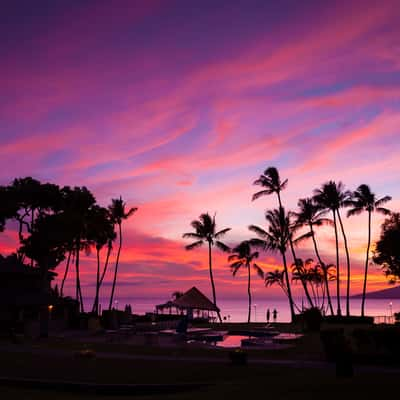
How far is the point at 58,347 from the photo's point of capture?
88.1ft


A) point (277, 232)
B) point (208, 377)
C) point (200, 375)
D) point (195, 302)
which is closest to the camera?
point (208, 377)

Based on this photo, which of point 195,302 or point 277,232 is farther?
point 277,232

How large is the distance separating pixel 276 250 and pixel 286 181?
7.19 m

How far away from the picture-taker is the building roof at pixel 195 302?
1312 inches

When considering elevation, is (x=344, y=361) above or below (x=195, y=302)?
below

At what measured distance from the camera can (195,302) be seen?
33625 mm

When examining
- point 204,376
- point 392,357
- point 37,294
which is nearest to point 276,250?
point 37,294

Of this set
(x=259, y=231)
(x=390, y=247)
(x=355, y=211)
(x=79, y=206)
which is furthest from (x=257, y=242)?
(x=390, y=247)

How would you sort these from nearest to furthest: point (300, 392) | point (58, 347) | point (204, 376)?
point (300, 392)
point (204, 376)
point (58, 347)

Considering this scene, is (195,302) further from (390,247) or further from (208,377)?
(208,377)

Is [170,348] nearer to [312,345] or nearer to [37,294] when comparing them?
[312,345]

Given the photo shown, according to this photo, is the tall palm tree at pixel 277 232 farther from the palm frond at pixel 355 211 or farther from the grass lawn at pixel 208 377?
the grass lawn at pixel 208 377

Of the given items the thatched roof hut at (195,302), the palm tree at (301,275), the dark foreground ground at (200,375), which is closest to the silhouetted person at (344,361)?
the dark foreground ground at (200,375)

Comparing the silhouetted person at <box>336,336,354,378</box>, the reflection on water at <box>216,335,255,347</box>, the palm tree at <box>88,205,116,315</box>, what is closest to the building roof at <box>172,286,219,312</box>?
the reflection on water at <box>216,335,255,347</box>
